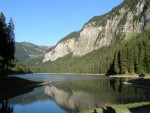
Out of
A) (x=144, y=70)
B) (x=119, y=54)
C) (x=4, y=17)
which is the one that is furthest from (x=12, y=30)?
(x=119, y=54)

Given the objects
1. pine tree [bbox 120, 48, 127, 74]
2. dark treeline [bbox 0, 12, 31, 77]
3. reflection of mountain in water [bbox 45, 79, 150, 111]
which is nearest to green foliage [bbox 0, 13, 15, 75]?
dark treeline [bbox 0, 12, 31, 77]

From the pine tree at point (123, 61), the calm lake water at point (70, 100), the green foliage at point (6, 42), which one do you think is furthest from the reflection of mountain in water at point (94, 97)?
the pine tree at point (123, 61)

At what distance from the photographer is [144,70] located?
139750mm

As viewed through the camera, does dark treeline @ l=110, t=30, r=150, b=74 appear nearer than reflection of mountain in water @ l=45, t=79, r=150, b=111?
No

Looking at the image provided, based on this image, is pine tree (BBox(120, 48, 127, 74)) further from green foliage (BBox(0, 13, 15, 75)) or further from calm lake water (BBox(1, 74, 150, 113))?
calm lake water (BBox(1, 74, 150, 113))

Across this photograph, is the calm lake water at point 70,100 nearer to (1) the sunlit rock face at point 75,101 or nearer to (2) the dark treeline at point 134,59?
(1) the sunlit rock face at point 75,101

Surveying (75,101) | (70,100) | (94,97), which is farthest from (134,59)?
(75,101)

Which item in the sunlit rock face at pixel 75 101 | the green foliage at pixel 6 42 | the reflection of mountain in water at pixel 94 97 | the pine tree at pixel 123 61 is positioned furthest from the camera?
the pine tree at pixel 123 61

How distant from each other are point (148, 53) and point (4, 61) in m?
71.0

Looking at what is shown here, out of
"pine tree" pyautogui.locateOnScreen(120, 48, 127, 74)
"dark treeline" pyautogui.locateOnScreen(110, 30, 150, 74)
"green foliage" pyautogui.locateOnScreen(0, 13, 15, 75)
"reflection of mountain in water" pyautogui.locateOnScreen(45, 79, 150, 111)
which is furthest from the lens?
"pine tree" pyautogui.locateOnScreen(120, 48, 127, 74)

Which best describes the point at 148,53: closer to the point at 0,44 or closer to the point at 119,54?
the point at 119,54

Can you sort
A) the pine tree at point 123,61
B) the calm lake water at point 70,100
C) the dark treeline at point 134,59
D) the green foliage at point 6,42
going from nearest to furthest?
the calm lake water at point 70,100 < the green foliage at point 6,42 < the dark treeline at point 134,59 < the pine tree at point 123,61

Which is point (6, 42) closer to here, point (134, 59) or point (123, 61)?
point (134, 59)

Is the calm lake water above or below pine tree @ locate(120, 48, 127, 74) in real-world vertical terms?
below
